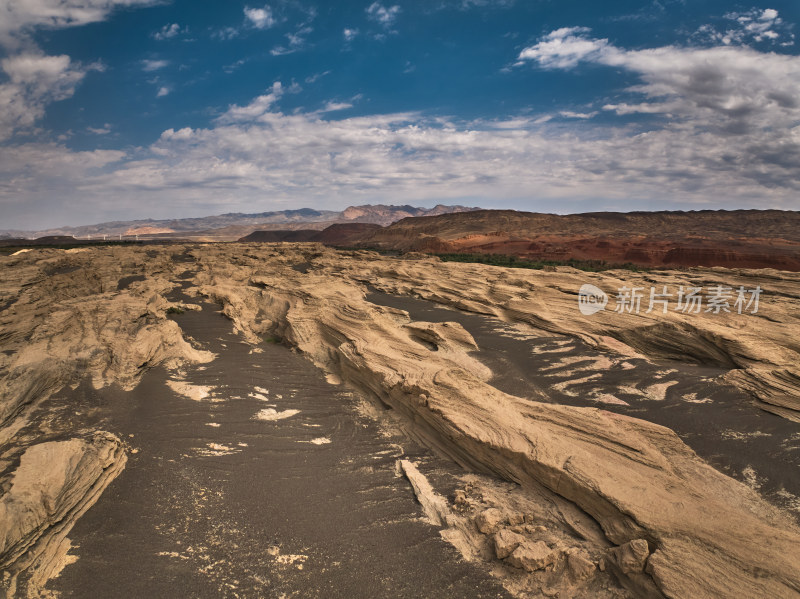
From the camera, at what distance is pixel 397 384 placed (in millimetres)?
6242

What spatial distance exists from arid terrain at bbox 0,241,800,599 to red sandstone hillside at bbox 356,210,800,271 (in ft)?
106

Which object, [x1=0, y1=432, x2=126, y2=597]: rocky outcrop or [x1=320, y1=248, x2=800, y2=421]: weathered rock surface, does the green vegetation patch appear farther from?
[x1=0, y1=432, x2=126, y2=597]: rocky outcrop

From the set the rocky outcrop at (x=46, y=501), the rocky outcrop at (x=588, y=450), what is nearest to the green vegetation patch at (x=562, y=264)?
the rocky outcrop at (x=588, y=450)

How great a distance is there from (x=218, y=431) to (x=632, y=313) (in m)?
11.2

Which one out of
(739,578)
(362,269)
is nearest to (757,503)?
(739,578)

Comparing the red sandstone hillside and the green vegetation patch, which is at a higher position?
the red sandstone hillside

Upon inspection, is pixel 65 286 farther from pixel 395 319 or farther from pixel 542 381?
pixel 542 381
